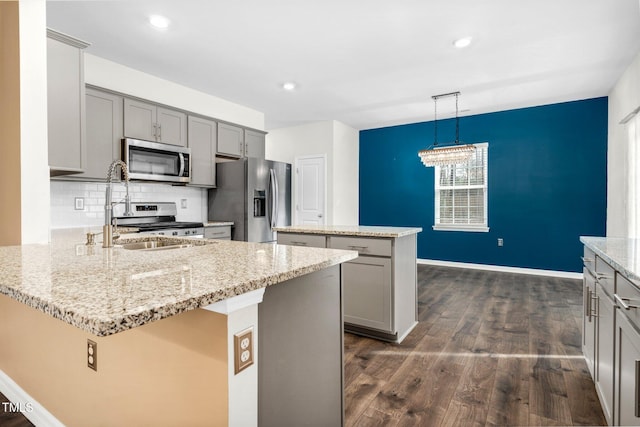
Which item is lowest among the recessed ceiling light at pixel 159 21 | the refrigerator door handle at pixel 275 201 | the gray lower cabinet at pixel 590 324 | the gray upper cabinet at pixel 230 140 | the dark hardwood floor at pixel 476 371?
the dark hardwood floor at pixel 476 371

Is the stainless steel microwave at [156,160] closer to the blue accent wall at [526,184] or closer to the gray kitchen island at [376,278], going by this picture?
the gray kitchen island at [376,278]

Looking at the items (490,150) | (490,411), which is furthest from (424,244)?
(490,411)

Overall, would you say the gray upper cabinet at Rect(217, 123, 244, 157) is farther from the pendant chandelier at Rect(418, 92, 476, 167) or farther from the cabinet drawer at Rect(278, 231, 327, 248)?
the pendant chandelier at Rect(418, 92, 476, 167)

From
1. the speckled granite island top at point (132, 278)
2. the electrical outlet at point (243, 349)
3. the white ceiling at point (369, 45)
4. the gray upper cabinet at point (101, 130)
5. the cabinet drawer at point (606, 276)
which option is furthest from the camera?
the gray upper cabinet at point (101, 130)

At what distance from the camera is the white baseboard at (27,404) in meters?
1.51

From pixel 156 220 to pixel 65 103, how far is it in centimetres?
182

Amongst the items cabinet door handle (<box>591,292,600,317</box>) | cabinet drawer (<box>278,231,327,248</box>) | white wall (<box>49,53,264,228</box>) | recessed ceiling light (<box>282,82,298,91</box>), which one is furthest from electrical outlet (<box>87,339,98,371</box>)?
recessed ceiling light (<box>282,82,298,91</box>)

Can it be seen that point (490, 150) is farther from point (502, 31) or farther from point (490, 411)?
point (490, 411)

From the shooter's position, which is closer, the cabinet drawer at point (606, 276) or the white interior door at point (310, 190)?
the cabinet drawer at point (606, 276)

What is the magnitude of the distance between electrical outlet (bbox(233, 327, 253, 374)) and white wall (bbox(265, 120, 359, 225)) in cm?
491

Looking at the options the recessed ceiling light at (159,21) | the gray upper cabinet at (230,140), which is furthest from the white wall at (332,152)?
the recessed ceiling light at (159,21)

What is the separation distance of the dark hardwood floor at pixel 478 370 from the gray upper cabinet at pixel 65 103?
8.10 feet

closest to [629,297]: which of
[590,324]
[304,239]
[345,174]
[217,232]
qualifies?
[590,324]

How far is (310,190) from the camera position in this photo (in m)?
5.92
